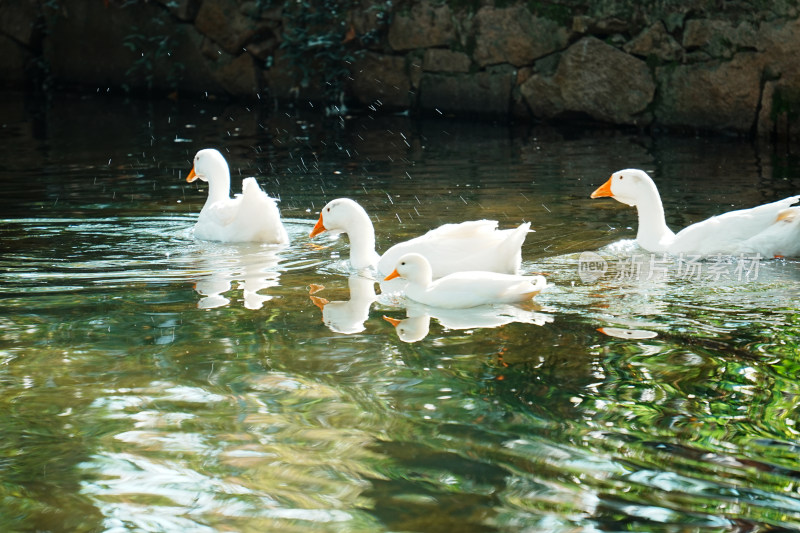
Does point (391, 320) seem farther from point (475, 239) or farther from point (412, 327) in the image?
point (475, 239)

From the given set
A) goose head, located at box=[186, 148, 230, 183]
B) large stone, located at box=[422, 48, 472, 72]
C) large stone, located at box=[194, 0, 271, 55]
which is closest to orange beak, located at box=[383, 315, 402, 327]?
goose head, located at box=[186, 148, 230, 183]

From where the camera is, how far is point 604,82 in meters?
11.2

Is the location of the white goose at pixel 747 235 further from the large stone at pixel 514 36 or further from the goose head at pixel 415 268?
the large stone at pixel 514 36

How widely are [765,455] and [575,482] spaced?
0.57m

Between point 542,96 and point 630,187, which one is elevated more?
point 542,96

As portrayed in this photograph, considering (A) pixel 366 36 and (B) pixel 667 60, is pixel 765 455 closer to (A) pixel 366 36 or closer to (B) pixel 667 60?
(B) pixel 667 60

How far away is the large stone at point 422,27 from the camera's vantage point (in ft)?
40.1

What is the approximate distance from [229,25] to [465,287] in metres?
10.2

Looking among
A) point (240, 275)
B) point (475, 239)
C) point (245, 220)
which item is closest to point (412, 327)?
point (475, 239)

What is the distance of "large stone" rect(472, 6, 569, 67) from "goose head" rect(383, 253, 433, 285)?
23.6 feet

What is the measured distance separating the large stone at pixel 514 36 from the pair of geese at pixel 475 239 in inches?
212

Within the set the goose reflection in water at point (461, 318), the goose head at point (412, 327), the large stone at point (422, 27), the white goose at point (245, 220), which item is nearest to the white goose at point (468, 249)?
the goose reflection in water at point (461, 318)

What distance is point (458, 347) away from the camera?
13.2 ft

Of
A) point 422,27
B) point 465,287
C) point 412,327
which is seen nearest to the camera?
point 412,327
